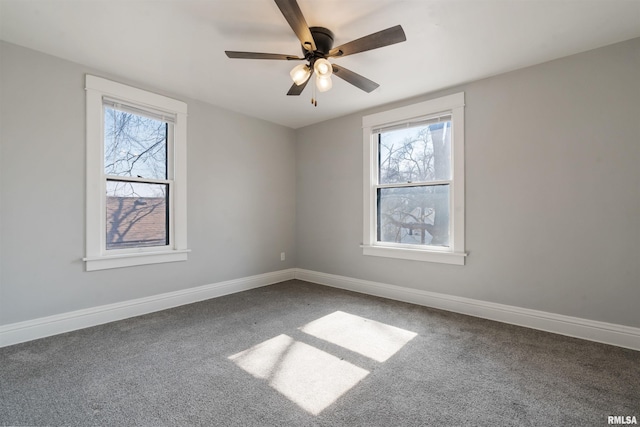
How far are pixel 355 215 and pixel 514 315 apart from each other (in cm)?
207

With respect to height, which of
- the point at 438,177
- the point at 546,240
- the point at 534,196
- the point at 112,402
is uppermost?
the point at 438,177

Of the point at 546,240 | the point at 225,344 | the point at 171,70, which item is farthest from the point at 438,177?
the point at 171,70

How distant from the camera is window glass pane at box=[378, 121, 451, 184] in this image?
3298 millimetres

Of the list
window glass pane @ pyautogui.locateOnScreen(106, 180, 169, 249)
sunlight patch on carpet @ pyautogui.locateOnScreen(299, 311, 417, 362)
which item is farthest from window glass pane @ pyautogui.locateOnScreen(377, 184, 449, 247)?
window glass pane @ pyautogui.locateOnScreen(106, 180, 169, 249)

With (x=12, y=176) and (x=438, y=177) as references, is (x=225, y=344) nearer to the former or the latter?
(x=12, y=176)

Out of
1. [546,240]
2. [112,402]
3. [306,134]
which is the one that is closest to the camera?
[112,402]

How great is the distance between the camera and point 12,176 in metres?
2.38

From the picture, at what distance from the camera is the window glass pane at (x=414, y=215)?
331cm

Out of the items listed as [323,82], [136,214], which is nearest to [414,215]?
[323,82]

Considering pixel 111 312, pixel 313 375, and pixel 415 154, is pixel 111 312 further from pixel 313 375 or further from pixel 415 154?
pixel 415 154

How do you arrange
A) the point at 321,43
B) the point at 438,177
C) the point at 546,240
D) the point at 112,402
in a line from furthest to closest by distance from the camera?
the point at 438,177 → the point at 546,240 → the point at 321,43 → the point at 112,402

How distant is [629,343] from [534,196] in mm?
1331

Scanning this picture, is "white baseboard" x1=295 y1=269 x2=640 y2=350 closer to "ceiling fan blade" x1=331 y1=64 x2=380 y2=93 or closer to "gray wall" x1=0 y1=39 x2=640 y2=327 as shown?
"gray wall" x1=0 y1=39 x2=640 y2=327

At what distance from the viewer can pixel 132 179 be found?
10.1ft
